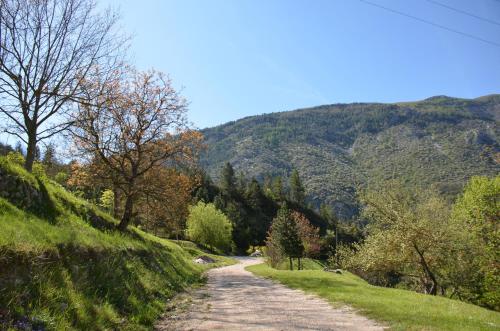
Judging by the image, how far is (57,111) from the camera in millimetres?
14727

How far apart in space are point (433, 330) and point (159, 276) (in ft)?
37.8

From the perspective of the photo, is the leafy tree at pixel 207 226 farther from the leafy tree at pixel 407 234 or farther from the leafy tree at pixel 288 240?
the leafy tree at pixel 407 234

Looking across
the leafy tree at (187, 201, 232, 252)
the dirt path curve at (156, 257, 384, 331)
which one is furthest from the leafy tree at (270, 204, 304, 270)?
the dirt path curve at (156, 257, 384, 331)

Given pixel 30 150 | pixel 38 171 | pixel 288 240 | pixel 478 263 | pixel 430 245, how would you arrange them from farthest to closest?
pixel 288 240 → pixel 478 263 → pixel 430 245 → pixel 38 171 → pixel 30 150

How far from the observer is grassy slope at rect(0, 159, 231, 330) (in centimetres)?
654

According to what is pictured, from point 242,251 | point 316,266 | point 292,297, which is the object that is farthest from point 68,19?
point 242,251

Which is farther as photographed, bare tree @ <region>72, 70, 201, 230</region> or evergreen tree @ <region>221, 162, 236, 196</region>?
evergreen tree @ <region>221, 162, 236, 196</region>

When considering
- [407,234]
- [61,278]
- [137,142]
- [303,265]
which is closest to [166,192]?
[137,142]

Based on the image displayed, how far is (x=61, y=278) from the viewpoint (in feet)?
26.2

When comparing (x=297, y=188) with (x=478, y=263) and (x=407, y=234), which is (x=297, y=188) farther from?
(x=407, y=234)

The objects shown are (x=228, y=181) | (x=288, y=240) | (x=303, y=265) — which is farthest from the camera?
(x=228, y=181)

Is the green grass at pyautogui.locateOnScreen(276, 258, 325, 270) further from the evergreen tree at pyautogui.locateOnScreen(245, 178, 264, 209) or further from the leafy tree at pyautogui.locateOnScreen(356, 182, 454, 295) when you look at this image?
the evergreen tree at pyautogui.locateOnScreen(245, 178, 264, 209)

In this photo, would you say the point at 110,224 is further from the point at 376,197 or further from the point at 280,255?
the point at 280,255

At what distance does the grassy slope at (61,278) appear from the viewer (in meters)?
6.54
